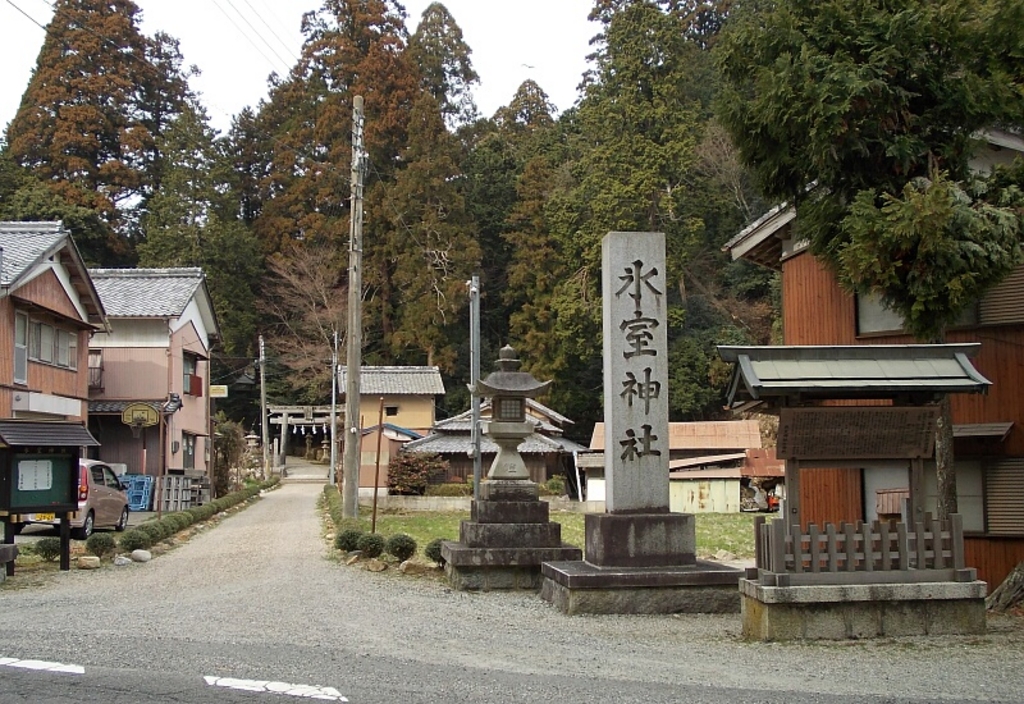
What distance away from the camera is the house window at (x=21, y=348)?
23.6m

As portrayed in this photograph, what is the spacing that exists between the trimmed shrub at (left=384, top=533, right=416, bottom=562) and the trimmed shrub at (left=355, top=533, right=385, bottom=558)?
22 cm

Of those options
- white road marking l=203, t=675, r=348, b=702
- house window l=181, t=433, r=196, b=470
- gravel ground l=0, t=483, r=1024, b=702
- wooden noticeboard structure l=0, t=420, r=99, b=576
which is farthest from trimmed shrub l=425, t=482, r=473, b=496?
white road marking l=203, t=675, r=348, b=702

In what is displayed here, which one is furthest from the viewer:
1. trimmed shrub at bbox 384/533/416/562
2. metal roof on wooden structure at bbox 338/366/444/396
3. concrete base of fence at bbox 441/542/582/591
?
metal roof on wooden structure at bbox 338/366/444/396

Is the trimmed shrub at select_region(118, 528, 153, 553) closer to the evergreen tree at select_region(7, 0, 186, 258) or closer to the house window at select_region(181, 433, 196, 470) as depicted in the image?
the house window at select_region(181, 433, 196, 470)

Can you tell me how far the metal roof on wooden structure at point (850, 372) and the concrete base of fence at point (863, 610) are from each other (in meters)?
1.75

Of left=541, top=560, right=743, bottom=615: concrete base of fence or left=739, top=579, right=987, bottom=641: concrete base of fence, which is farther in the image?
left=541, top=560, right=743, bottom=615: concrete base of fence

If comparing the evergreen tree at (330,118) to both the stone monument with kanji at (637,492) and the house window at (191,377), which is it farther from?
the stone monument with kanji at (637,492)

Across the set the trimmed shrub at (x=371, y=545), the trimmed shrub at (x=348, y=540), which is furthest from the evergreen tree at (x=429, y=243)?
the trimmed shrub at (x=371, y=545)

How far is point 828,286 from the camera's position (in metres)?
14.8

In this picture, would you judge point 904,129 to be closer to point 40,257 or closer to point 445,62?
point 40,257

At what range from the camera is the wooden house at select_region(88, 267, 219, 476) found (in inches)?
1222

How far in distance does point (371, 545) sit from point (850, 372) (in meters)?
8.76

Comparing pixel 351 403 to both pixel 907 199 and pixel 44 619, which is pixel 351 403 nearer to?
pixel 44 619

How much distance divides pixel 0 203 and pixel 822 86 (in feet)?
157
